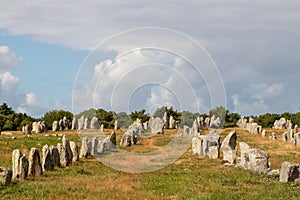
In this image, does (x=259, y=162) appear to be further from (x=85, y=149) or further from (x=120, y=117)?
(x=120, y=117)

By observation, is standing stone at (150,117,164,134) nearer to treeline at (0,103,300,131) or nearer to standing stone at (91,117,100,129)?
treeline at (0,103,300,131)

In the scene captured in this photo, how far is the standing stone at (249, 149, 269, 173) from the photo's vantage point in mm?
27703

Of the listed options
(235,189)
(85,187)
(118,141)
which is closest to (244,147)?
(235,189)

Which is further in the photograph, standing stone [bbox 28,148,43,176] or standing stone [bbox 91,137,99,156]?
standing stone [bbox 91,137,99,156]

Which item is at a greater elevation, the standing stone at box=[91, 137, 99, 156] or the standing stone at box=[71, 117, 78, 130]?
the standing stone at box=[71, 117, 78, 130]

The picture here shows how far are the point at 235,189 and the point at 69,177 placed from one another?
23.8 feet

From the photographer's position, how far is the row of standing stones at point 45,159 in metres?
23.2

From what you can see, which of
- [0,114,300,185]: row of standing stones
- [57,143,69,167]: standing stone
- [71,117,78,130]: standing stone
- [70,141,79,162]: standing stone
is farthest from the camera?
[71,117,78,130]: standing stone

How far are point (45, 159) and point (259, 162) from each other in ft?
34.3

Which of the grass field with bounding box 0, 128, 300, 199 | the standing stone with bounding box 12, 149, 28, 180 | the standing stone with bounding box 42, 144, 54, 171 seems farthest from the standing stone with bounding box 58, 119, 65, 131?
the standing stone with bounding box 12, 149, 28, 180

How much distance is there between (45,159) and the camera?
1044 inches

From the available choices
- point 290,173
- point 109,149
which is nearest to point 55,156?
point 290,173

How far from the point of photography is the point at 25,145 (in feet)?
129

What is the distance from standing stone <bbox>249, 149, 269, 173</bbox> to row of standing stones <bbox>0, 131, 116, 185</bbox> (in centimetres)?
944
